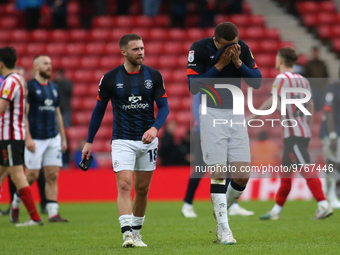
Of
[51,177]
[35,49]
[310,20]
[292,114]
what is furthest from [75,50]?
[292,114]

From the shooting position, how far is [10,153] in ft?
23.5

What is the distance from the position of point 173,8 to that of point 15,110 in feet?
41.9

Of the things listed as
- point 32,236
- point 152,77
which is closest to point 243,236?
point 152,77

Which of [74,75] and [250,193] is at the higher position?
[74,75]

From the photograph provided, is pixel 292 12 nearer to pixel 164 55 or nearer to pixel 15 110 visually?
pixel 164 55

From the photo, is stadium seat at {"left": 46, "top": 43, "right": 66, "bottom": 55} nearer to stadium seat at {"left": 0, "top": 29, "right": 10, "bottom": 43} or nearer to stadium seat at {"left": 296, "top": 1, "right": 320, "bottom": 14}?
stadium seat at {"left": 0, "top": 29, "right": 10, "bottom": 43}

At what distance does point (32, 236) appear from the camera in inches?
251

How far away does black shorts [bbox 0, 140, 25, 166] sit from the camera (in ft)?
23.5

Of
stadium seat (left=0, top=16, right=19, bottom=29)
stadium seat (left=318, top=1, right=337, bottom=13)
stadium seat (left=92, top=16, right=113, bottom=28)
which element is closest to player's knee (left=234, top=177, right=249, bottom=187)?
stadium seat (left=92, top=16, right=113, bottom=28)

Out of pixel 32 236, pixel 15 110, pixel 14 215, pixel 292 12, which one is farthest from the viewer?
pixel 292 12

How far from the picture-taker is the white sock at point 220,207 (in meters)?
5.29

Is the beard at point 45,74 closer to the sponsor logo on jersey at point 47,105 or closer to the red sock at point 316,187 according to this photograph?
the sponsor logo on jersey at point 47,105

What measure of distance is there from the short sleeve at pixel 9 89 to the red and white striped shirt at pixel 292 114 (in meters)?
3.60

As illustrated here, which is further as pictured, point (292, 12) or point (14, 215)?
point (292, 12)
